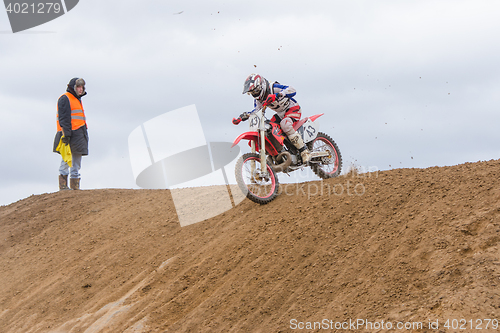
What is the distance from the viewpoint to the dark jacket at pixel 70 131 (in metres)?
12.0

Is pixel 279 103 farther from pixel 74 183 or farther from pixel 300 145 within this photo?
pixel 74 183

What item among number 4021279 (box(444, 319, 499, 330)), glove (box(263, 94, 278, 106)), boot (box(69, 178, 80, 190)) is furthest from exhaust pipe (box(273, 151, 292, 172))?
boot (box(69, 178, 80, 190))

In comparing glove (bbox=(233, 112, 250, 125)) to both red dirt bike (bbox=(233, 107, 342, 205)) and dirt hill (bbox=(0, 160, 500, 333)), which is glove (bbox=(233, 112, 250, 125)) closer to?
red dirt bike (bbox=(233, 107, 342, 205))

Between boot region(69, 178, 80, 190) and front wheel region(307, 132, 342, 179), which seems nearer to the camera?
front wheel region(307, 132, 342, 179)

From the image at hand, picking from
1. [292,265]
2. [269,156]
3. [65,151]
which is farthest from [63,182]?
[292,265]

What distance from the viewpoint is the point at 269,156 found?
8.59 meters

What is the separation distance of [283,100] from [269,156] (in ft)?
4.25

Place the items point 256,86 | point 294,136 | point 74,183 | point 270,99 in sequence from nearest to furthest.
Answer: point 256,86 < point 270,99 < point 294,136 < point 74,183

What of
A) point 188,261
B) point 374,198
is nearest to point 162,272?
point 188,261

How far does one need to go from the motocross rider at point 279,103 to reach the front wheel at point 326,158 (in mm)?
749

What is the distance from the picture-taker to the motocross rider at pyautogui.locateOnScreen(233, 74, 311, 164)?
8.21m

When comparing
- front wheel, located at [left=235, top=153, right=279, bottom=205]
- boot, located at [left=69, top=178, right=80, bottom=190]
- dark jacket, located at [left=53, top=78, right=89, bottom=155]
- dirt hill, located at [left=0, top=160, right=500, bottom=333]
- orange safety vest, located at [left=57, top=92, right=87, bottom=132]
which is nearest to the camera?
dirt hill, located at [left=0, top=160, right=500, bottom=333]

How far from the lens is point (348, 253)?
6.32 metres

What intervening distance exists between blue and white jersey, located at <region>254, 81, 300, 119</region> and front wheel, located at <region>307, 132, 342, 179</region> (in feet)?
3.21
